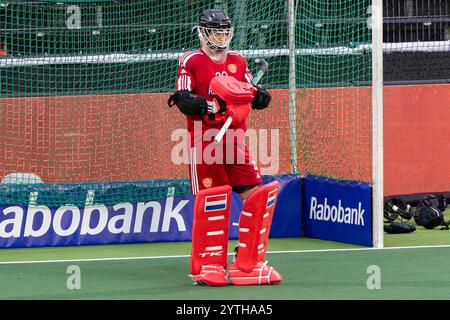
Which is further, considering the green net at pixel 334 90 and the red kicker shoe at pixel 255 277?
the green net at pixel 334 90

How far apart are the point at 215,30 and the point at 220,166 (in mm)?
880

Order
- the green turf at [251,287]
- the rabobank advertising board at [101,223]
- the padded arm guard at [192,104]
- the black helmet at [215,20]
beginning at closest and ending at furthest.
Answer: the green turf at [251,287] → the padded arm guard at [192,104] → the black helmet at [215,20] → the rabobank advertising board at [101,223]

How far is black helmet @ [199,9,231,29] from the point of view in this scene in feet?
24.8

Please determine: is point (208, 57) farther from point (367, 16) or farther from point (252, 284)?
point (367, 16)

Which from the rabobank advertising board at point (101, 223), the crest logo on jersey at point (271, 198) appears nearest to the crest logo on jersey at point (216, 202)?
the crest logo on jersey at point (271, 198)

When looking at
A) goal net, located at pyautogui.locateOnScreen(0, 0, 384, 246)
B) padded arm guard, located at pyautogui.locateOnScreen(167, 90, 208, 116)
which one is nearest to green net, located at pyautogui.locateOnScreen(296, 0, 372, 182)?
goal net, located at pyautogui.locateOnScreen(0, 0, 384, 246)

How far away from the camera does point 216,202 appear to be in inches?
295

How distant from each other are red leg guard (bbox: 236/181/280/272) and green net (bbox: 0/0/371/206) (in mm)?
2330

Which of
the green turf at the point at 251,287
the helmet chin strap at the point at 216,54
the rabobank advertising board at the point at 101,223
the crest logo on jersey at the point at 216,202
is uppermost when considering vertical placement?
the helmet chin strap at the point at 216,54

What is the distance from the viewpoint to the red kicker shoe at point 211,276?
7.48 meters

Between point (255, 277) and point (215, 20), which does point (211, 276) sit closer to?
point (255, 277)

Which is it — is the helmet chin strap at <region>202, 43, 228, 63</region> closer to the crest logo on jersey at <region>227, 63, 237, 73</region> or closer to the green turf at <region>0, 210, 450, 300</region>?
the crest logo on jersey at <region>227, 63, 237, 73</region>

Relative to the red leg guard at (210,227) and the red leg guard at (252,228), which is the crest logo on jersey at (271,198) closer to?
the red leg guard at (252,228)

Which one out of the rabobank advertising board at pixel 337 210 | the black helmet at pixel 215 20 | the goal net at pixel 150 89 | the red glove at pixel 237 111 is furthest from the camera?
the goal net at pixel 150 89
